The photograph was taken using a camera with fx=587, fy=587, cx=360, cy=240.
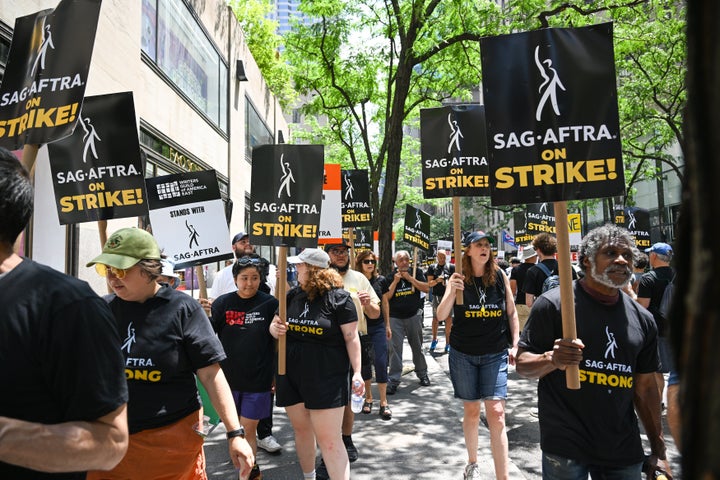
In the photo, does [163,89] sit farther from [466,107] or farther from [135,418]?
[135,418]

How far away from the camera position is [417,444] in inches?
247

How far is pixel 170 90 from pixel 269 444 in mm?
8839

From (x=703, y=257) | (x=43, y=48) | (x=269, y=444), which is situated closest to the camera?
(x=703, y=257)

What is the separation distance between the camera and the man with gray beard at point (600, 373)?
9.95ft

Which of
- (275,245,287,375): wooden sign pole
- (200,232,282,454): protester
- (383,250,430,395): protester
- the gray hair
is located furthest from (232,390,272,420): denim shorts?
(383,250,430,395): protester

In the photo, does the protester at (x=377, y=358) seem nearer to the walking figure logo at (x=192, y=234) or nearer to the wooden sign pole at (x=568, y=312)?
the walking figure logo at (x=192, y=234)

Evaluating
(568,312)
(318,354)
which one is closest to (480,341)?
(318,354)

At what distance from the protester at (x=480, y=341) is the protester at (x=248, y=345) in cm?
163

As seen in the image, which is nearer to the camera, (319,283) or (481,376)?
(319,283)

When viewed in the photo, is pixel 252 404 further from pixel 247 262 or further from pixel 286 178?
pixel 286 178

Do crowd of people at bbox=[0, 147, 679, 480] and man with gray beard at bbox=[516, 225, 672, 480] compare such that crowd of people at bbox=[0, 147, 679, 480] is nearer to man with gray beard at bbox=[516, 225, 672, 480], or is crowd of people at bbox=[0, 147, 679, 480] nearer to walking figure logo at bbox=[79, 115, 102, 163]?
man with gray beard at bbox=[516, 225, 672, 480]

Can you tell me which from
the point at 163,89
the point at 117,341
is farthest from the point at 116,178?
the point at 163,89

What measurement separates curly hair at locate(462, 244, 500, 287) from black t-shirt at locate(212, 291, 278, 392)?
1.81 metres

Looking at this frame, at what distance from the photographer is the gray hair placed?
3.26 meters
